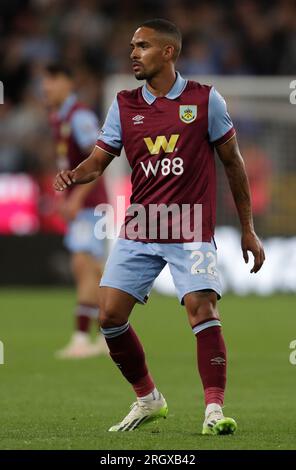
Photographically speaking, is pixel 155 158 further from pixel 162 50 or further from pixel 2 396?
pixel 2 396

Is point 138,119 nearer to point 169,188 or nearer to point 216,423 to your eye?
point 169,188

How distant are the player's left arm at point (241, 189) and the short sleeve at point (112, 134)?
1.78 ft

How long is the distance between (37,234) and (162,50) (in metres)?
10.5

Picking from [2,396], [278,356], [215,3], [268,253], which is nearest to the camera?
[2,396]

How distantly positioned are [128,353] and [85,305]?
13.9ft

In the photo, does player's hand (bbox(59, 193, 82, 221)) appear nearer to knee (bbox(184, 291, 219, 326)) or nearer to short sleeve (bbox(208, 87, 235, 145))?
short sleeve (bbox(208, 87, 235, 145))

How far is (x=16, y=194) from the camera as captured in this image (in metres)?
16.8

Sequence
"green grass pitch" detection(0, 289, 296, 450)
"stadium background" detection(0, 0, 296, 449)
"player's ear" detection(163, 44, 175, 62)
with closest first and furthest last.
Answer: "green grass pitch" detection(0, 289, 296, 450) → "player's ear" detection(163, 44, 175, 62) → "stadium background" detection(0, 0, 296, 449)

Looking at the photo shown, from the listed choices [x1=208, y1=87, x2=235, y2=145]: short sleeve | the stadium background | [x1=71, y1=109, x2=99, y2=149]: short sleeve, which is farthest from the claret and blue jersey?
[x1=71, y1=109, x2=99, y2=149]: short sleeve

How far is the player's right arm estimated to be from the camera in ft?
21.0

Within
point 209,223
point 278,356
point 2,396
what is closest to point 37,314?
point 278,356

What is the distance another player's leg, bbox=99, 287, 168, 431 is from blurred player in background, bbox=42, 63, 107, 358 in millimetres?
3785

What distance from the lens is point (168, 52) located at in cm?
644

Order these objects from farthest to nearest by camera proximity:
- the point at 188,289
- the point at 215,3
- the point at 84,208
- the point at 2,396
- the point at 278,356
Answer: the point at 215,3 → the point at 84,208 → the point at 278,356 → the point at 2,396 → the point at 188,289
